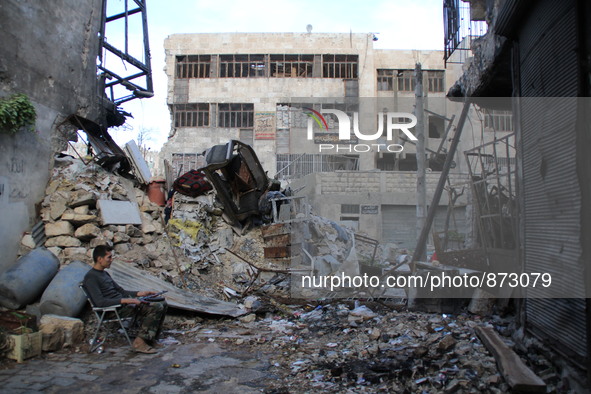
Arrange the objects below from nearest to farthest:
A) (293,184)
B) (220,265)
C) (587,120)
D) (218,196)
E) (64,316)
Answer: (587,120)
(64,316)
(220,265)
(218,196)
(293,184)

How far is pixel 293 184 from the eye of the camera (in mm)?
23016

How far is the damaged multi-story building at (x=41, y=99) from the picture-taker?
7.03 metres

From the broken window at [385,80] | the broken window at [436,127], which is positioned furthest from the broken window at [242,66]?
the broken window at [436,127]

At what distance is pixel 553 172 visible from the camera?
3596 mm

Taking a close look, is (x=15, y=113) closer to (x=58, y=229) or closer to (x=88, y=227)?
(x=58, y=229)

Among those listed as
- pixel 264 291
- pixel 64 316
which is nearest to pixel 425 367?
pixel 64 316

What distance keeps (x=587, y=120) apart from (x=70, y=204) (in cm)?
773

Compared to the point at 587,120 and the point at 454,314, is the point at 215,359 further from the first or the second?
the point at 587,120

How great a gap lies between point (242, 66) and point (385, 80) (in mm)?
8928

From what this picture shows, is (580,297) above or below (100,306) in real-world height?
above

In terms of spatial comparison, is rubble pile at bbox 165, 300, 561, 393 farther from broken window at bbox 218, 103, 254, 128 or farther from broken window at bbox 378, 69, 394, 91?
broken window at bbox 378, 69, 394, 91

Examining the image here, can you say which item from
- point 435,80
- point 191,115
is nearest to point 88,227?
point 191,115

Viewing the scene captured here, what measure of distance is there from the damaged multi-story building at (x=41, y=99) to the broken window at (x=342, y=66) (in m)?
18.6

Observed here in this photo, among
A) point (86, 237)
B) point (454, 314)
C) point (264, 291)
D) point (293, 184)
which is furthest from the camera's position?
point (293, 184)
